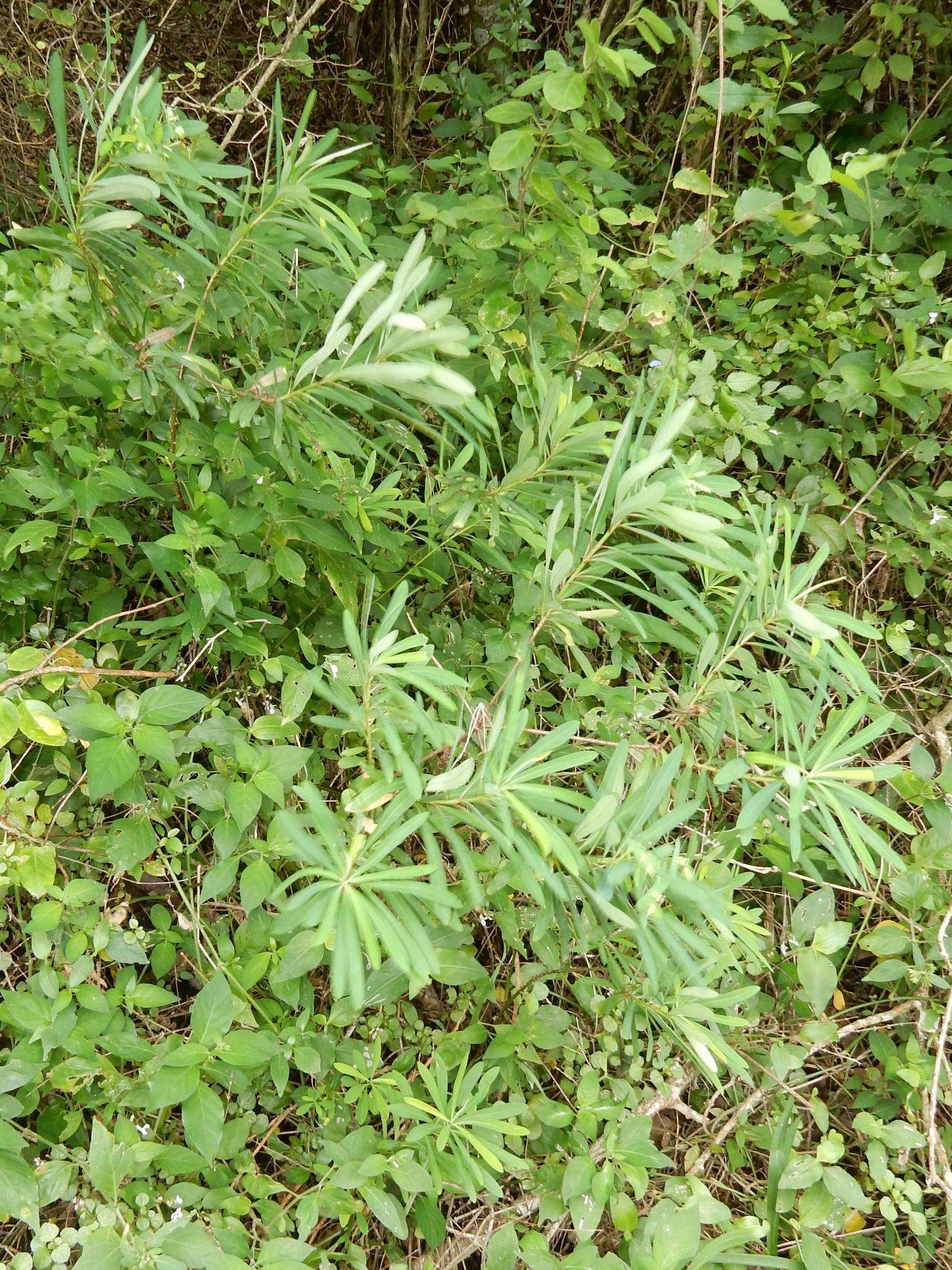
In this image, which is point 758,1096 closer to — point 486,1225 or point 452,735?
point 486,1225

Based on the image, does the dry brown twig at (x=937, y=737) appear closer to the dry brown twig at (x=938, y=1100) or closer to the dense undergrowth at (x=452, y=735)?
the dense undergrowth at (x=452, y=735)

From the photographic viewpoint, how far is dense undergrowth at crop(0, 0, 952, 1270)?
3.85ft

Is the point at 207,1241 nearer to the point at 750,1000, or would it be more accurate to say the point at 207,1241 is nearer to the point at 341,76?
the point at 750,1000

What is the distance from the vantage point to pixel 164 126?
1294 millimetres

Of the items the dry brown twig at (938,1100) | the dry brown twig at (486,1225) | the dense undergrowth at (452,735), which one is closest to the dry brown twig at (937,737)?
the dense undergrowth at (452,735)

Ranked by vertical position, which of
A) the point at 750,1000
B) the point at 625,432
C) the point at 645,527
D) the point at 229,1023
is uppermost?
the point at 625,432

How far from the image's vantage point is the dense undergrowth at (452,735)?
1173 mm

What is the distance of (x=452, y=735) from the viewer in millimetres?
1175

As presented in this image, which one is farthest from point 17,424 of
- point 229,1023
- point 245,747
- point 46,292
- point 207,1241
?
point 207,1241

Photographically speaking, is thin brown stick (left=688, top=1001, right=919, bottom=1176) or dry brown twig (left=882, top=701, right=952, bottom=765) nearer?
thin brown stick (left=688, top=1001, right=919, bottom=1176)

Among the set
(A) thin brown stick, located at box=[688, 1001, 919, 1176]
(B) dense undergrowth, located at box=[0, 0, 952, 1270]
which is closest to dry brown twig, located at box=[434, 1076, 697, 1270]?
(B) dense undergrowth, located at box=[0, 0, 952, 1270]

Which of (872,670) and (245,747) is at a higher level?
(245,747)

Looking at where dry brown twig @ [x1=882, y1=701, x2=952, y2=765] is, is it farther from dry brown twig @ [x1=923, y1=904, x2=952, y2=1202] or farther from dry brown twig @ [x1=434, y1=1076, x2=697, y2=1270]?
dry brown twig @ [x1=434, y1=1076, x2=697, y2=1270]

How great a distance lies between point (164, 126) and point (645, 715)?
1245 mm
